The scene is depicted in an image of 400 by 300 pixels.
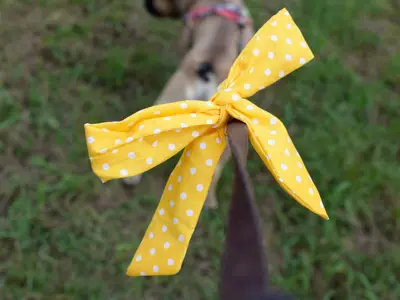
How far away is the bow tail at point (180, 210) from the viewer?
86cm

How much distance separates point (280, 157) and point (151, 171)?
45.3 inches

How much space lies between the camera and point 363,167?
198 centimetres

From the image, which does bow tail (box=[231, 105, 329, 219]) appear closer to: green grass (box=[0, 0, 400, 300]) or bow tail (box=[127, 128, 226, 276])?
bow tail (box=[127, 128, 226, 276])

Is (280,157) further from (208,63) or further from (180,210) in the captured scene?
(208,63)

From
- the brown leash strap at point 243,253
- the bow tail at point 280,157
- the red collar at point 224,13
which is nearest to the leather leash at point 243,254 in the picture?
the brown leash strap at point 243,253

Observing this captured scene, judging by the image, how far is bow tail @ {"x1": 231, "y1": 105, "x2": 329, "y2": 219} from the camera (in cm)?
82

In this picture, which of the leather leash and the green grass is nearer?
the leather leash

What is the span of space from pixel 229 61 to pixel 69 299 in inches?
39.4

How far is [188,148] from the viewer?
89 centimetres

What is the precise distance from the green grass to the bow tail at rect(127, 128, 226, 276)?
80cm

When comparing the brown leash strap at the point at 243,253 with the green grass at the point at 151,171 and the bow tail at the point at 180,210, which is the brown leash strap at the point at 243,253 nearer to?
the bow tail at the point at 180,210

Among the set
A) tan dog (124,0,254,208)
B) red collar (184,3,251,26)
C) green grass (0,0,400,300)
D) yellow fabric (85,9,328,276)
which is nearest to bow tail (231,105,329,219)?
yellow fabric (85,9,328,276)

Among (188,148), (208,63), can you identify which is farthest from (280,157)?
(208,63)

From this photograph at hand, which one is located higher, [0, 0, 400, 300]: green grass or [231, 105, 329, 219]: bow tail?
[231, 105, 329, 219]: bow tail
